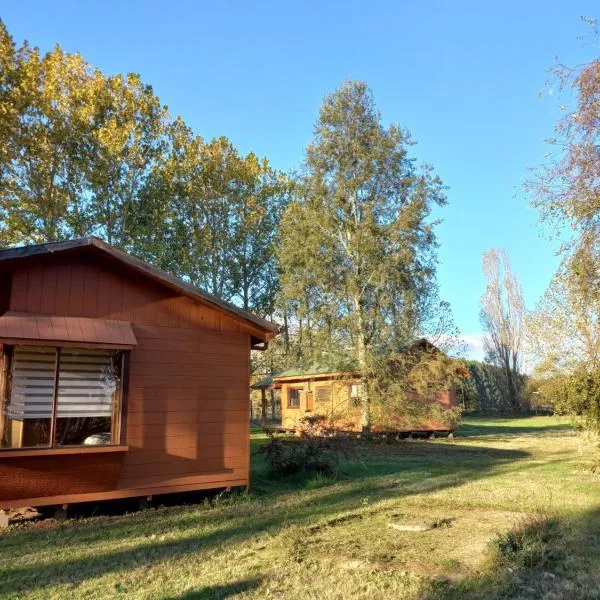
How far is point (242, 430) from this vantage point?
897cm

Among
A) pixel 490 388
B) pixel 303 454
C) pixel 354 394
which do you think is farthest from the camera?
pixel 490 388

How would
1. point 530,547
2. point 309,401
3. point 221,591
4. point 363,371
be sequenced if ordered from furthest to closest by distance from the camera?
point 309,401 < point 363,371 < point 530,547 < point 221,591

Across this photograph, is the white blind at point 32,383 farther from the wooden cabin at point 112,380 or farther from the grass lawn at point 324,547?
the grass lawn at point 324,547

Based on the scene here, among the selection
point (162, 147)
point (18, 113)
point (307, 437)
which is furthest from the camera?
point (162, 147)

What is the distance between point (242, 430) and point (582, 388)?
21.3 ft

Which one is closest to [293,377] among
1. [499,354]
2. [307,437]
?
[307,437]

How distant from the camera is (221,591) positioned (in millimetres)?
4500

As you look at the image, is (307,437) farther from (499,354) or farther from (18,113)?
(499,354)

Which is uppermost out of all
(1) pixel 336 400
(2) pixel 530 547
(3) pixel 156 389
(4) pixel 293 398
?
(4) pixel 293 398

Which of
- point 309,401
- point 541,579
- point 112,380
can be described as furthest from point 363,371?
point 541,579

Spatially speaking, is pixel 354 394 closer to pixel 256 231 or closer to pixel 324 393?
pixel 324 393

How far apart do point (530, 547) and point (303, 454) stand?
615 centimetres

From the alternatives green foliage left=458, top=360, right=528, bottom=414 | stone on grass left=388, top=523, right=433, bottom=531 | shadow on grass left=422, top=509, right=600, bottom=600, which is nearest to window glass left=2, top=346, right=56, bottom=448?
stone on grass left=388, top=523, right=433, bottom=531

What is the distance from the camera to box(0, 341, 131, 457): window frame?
6988 millimetres
